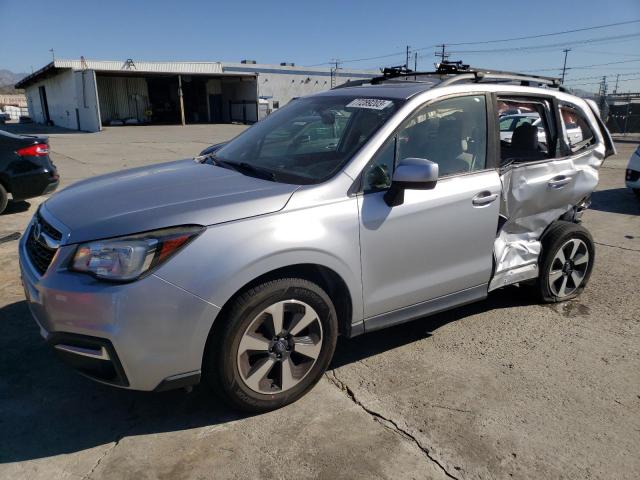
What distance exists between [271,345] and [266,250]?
55 cm

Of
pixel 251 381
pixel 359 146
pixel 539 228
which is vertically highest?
pixel 359 146

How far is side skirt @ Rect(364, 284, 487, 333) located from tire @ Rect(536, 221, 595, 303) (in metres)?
0.87

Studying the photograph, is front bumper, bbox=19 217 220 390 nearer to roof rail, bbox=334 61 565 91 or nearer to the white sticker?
the white sticker

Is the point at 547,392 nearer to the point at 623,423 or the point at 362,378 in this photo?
the point at 623,423

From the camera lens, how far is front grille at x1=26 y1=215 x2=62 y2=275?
2.64 m

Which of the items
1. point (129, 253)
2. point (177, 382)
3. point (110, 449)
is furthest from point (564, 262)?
point (110, 449)

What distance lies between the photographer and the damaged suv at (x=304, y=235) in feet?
7.95

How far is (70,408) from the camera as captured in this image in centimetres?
290

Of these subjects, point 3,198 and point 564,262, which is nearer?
point 564,262

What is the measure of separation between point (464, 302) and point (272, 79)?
45.1m

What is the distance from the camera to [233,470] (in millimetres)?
2430

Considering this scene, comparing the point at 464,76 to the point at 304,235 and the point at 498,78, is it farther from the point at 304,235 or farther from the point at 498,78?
the point at 304,235

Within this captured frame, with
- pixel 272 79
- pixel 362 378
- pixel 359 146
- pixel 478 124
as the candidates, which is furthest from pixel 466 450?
pixel 272 79

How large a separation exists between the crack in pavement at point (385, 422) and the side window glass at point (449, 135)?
1.47m
